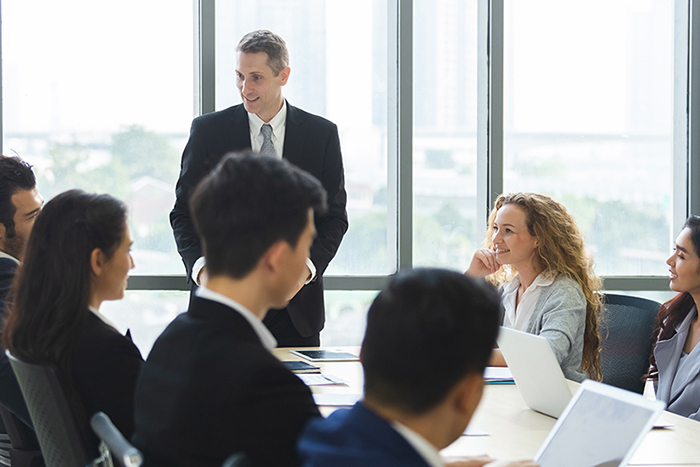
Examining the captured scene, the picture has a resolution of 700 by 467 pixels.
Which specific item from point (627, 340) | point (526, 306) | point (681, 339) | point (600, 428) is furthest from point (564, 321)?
point (600, 428)

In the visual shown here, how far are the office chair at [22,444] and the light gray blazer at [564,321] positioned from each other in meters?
1.58

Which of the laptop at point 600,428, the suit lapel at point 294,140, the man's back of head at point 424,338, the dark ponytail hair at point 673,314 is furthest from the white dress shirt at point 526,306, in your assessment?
the man's back of head at point 424,338

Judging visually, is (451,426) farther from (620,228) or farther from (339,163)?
(620,228)

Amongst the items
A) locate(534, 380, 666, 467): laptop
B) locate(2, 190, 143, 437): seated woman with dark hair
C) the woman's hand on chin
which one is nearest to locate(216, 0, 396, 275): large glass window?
the woman's hand on chin

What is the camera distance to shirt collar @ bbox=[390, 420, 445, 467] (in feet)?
2.78

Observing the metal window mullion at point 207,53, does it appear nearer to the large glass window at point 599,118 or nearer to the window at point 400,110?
the window at point 400,110

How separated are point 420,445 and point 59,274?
98 cm

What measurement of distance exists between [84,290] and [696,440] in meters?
1.41

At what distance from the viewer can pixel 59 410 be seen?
1.22 m

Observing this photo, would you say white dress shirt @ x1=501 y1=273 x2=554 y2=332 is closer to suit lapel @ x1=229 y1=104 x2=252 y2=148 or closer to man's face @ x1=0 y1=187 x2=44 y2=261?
suit lapel @ x1=229 y1=104 x2=252 y2=148

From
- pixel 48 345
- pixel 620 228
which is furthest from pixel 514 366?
pixel 620 228

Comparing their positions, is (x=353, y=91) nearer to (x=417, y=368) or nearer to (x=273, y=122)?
(x=273, y=122)

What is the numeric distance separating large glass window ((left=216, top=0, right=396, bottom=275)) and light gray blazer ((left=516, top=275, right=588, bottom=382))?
161 cm

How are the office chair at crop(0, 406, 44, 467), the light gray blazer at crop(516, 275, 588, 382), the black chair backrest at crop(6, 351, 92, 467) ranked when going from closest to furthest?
the black chair backrest at crop(6, 351, 92, 467) < the office chair at crop(0, 406, 44, 467) < the light gray blazer at crop(516, 275, 588, 382)
